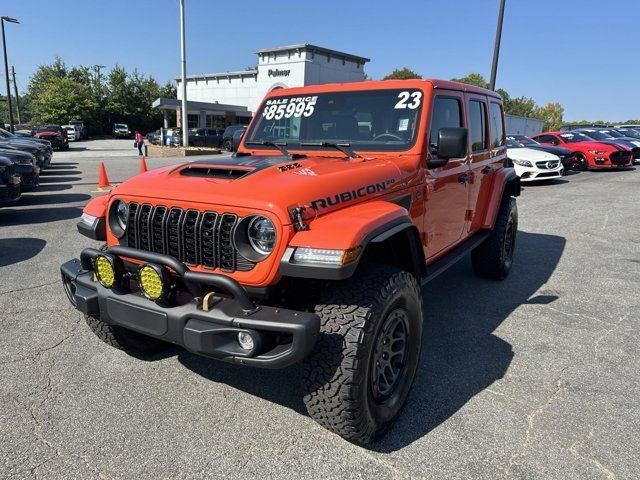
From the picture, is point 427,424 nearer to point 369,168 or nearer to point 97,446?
point 369,168

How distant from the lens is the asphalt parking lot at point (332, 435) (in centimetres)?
235

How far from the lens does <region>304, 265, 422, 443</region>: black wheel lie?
2.26 m

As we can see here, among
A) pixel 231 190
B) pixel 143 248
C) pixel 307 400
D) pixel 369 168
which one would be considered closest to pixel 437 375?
pixel 307 400

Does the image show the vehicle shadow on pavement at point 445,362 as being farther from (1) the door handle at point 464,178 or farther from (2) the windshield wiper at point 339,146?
(2) the windshield wiper at point 339,146

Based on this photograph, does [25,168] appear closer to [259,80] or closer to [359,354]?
[359,354]

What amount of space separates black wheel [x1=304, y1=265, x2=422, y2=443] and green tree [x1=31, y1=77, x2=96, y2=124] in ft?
185

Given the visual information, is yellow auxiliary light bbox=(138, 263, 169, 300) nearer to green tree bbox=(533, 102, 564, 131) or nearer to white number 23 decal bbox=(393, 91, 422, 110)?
white number 23 decal bbox=(393, 91, 422, 110)

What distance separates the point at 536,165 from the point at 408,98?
1146 cm

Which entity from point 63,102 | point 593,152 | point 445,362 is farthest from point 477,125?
point 63,102

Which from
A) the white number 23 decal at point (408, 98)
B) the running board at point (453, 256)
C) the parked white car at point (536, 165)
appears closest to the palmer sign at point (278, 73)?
the parked white car at point (536, 165)

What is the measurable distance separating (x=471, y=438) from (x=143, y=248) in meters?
2.12

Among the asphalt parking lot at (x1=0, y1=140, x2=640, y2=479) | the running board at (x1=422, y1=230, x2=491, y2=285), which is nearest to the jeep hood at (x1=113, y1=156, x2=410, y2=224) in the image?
the running board at (x1=422, y1=230, x2=491, y2=285)

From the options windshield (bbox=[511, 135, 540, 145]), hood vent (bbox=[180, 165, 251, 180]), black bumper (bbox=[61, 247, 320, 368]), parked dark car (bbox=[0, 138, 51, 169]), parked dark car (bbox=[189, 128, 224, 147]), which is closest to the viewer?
black bumper (bbox=[61, 247, 320, 368])

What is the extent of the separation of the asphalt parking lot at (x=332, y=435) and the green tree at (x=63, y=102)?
52937 millimetres
